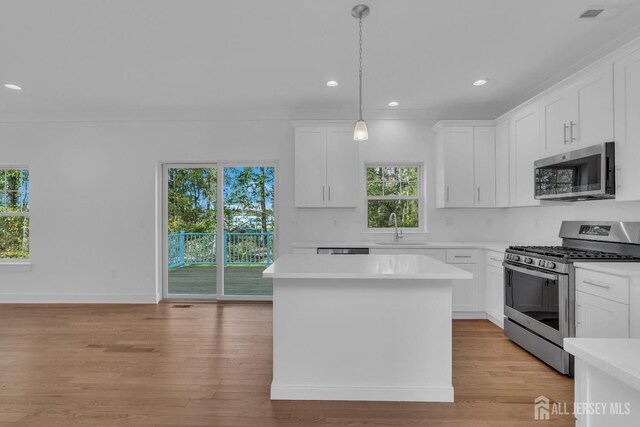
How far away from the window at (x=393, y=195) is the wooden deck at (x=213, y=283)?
1881 millimetres

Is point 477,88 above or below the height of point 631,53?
above

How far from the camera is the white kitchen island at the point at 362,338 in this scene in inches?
91.3

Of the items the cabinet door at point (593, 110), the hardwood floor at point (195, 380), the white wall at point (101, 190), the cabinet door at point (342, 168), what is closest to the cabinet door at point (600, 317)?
the hardwood floor at point (195, 380)

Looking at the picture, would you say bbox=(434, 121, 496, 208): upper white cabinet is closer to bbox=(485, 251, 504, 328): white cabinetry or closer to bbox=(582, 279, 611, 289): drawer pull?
bbox=(485, 251, 504, 328): white cabinetry

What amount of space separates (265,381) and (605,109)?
3351mm

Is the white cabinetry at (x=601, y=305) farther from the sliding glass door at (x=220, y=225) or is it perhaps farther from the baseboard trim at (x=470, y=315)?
the sliding glass door at (x=220, y=225)

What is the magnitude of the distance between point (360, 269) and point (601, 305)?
5.55 feet

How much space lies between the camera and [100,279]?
5004 millimetres

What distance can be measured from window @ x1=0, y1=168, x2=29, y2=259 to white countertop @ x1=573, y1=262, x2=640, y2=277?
6729 millimetres

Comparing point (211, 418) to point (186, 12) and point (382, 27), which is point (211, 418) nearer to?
point (186, 12)

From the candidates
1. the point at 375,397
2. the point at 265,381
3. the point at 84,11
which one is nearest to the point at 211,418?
the point at 265,381

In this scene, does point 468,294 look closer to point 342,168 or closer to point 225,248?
point 342,168

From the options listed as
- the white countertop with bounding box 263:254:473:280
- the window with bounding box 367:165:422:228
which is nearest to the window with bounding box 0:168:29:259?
the white countertop with bounding box 263:254:473:280

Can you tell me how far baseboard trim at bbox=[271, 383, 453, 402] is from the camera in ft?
7.56
